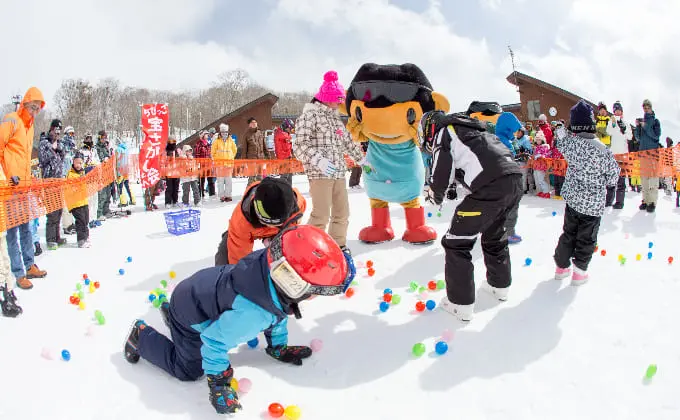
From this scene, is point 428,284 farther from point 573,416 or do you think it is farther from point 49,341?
point 49,341

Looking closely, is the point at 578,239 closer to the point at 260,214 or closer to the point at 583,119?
the point at 583,119

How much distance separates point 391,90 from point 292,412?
430 centimetres

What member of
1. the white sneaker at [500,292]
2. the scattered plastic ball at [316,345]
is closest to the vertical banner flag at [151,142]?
the scattered plastic ball at [316,345]

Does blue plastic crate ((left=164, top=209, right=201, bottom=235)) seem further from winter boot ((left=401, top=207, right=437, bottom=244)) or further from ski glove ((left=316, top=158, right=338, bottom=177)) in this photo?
winter boot ((left=401, top=207, right=437, bottom=244))

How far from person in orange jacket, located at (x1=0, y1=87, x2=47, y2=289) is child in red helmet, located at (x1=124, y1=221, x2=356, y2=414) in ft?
9.13

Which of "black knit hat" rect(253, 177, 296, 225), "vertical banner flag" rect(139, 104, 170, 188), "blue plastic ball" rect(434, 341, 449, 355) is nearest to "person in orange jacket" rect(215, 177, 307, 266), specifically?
"black knit hat" rect(253, 177, 296, 225)

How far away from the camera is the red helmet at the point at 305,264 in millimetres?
2350

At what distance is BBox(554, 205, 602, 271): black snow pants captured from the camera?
Result: 4402 millimetres

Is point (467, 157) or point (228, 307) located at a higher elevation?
point (467, 157)

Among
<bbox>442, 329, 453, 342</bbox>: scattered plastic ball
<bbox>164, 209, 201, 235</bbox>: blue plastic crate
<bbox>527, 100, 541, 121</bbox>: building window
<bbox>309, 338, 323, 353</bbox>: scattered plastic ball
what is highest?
<bbox>527, 100, 541, 121</bbox>: building window

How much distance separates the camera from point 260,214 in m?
3.39

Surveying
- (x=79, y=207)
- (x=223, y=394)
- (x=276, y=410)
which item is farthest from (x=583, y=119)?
(x=79, y=207)

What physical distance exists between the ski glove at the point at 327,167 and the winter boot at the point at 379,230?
1348mm

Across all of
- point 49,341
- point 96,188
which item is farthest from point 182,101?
point 49,341
